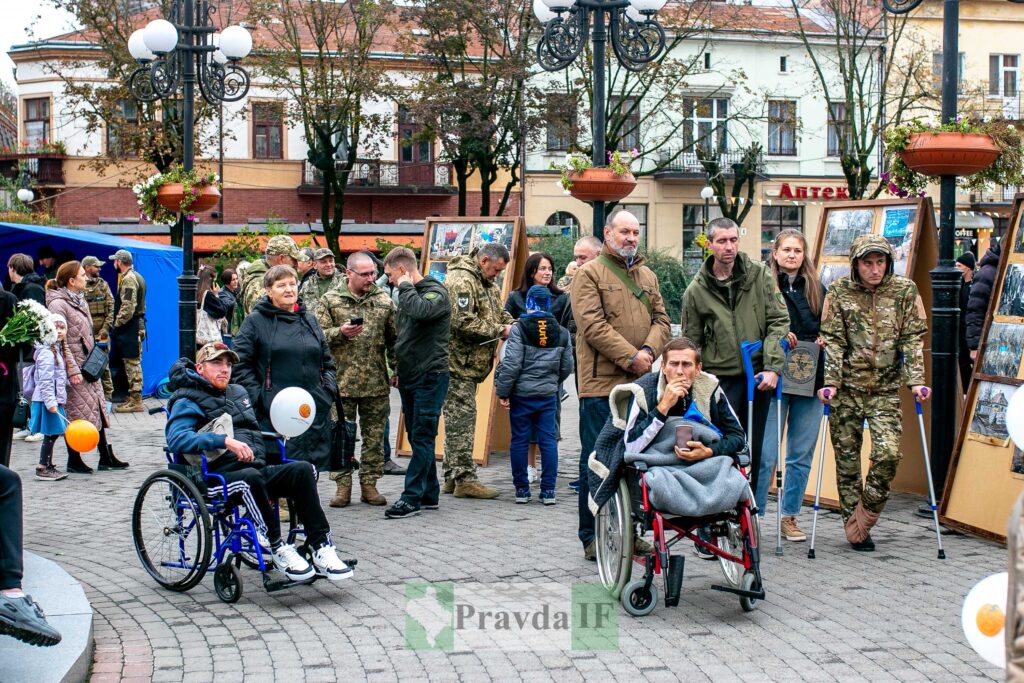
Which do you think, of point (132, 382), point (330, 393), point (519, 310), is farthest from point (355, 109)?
point (330, 393)

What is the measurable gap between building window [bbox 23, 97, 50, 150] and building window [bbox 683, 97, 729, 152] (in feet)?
74.6

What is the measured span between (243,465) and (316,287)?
3.48 metres

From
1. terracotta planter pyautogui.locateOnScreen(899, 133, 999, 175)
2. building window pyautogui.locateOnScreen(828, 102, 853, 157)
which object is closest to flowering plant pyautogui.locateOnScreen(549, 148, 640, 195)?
terracotta planter pyautogui.locateOnScreen(899, 133, 999, 175)

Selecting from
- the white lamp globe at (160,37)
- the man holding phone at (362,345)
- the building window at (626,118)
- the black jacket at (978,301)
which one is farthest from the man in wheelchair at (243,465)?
the building window at (626,118)

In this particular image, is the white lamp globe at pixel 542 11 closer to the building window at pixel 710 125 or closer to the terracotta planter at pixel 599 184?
the terracotta planter at pixel 599 184

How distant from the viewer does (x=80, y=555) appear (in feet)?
26.4

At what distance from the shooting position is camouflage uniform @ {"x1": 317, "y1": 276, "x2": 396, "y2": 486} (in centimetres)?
946

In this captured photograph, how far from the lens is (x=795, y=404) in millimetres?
8461

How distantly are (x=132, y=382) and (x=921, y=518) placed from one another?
36.7 ft

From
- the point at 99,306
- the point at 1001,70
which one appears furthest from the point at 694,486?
the point at 1001,70

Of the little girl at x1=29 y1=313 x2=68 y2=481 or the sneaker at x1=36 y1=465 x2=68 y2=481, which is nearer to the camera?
the little girl at x1=29 y1=313 x2=68 y2=481

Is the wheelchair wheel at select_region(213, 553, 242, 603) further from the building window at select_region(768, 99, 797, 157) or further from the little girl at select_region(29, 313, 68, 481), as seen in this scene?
the building window at select_region(768, 99, 797, 157)

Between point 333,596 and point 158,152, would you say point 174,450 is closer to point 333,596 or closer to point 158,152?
point 333,596

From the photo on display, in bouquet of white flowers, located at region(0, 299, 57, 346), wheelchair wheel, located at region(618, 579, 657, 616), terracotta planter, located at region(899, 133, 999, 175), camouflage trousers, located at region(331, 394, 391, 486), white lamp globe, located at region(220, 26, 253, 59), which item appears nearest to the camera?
wheelchair wheel, located at region(618, 579, 657, 616)
